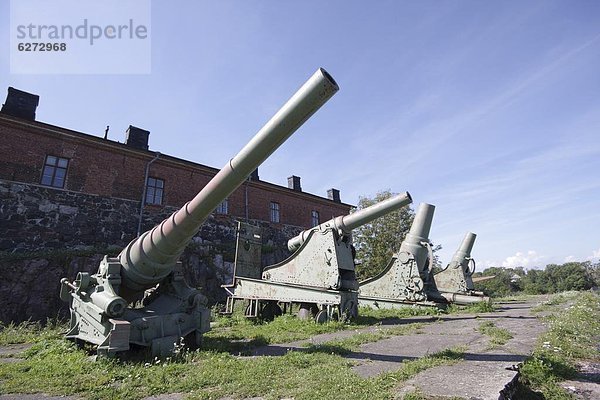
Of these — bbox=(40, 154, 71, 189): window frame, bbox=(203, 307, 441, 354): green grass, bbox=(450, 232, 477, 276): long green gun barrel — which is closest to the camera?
bbox=(203, 307, 441, 354): green grass

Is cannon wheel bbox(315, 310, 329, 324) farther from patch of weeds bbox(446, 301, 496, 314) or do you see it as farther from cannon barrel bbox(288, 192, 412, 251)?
patch of weeds bbox(446, 301, 496, 314)

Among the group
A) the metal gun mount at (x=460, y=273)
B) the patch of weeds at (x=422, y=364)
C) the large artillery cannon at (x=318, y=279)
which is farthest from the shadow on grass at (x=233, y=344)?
the metal gun mount at (x=460, y=273)

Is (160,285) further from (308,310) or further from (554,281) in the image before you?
(554,281)

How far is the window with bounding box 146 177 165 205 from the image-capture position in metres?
17.2

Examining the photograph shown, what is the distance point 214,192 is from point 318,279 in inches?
195

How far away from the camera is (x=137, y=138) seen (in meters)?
18.0

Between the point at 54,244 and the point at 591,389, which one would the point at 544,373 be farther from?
the point at 54,244

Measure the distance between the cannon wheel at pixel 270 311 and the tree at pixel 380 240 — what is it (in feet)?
59.2

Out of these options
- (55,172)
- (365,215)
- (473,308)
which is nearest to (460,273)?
(473,308)

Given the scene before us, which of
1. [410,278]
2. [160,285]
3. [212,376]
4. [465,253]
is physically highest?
[465,253]

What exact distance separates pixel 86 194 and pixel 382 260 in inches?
790

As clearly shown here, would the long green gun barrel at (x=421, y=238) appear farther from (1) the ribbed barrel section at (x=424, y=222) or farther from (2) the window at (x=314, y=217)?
(2) the window at (x=314, y=217)

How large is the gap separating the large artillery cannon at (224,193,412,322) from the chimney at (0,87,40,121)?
457 inches

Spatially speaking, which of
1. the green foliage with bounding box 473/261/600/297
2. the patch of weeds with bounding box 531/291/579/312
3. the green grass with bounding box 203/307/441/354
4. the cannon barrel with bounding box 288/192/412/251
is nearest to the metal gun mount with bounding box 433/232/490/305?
the patch of weeds with bounding box 531/291/579/312
